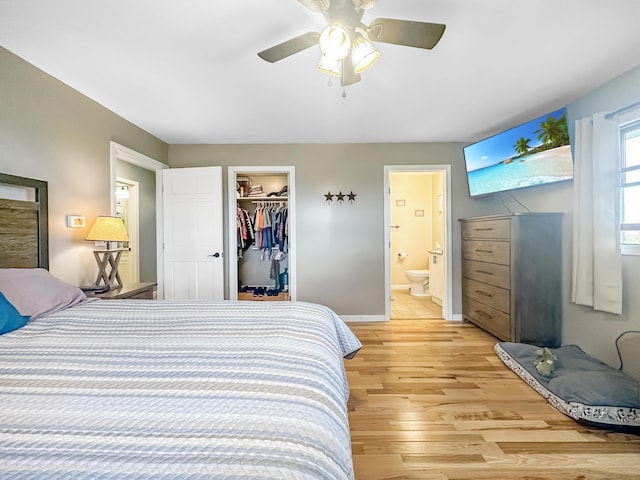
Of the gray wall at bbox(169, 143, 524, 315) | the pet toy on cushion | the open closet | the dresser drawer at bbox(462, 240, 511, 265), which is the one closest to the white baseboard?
the gray wall at bbox(169, 143, 524, 315)

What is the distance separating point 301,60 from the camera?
1969 mm

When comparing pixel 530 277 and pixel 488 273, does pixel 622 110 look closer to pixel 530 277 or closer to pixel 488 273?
pixel 530 277

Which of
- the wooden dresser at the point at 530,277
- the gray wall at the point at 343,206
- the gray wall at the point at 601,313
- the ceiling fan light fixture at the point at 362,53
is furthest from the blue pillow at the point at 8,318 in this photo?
the gray wall at the point at 601,313

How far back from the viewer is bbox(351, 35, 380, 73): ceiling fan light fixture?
→ 1.40 meters

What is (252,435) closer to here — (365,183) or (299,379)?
(299,379)

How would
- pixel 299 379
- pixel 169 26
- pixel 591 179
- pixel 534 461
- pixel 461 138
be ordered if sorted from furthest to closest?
pixel 461 138, pixel 591 179, pixel 169 26, pixel 534 461, pixel 299 379

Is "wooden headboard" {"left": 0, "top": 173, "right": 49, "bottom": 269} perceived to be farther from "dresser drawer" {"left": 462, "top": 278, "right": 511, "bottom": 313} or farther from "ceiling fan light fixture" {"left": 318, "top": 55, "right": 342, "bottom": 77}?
"dresser drawer" {"left": 462, "top": 278, "right": 511, "bottom": 313}

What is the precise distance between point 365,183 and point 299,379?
3178 mm

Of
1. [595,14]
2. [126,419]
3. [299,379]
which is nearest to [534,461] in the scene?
[299,379]

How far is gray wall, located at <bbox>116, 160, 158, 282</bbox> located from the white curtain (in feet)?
17.1

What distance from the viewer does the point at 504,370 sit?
8.07 feet

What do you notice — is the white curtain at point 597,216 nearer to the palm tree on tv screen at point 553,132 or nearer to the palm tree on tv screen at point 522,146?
the palm tree on tv screen at point 553,132

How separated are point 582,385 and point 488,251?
1446 mm

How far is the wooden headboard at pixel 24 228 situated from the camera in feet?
5.75
